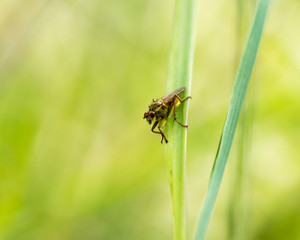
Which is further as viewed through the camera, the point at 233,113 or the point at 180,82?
the point at 180,82

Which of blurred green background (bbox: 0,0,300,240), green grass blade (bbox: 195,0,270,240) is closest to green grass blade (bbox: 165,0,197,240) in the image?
green grass blade (bbox: 195,0,270,240)

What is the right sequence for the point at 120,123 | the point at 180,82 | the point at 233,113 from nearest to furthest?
1. the point at 233,113
2. the point at 180,82
3. the point at 120,123

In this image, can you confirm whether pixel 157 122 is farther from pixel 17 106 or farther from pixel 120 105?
pixel 17 106

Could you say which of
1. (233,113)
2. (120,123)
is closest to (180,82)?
(233,113)

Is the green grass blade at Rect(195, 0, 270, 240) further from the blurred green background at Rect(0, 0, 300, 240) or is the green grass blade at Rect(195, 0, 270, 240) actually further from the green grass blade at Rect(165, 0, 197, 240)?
the blurred green background at Rect(0, 0, 300, 240)

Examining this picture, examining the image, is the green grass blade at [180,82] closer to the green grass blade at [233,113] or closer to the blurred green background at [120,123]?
the green grass blade at [233,113]

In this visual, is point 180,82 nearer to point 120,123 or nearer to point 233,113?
point 233,113

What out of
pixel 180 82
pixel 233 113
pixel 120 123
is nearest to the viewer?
pixel 233 113
